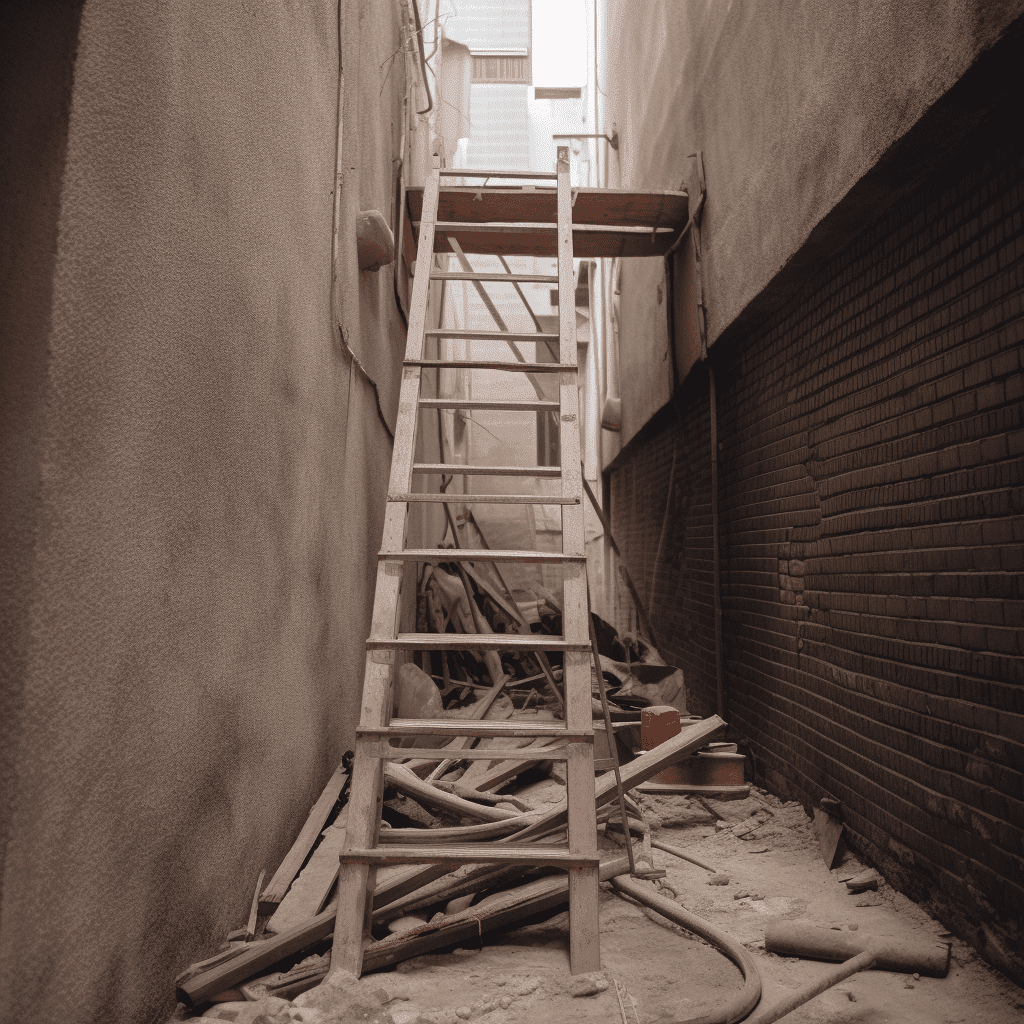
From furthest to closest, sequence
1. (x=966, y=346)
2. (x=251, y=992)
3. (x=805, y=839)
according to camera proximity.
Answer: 1. (x=805, y=839)
2. (x=966, y=346)
3. (x=251, y=992)

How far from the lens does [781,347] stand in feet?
14.0

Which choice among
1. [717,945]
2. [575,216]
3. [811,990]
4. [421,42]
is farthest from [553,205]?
[811,990]

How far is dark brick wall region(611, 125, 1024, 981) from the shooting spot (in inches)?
91.5

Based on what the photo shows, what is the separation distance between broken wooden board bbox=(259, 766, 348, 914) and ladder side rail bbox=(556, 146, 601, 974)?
3.12 feet

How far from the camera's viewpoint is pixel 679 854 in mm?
3217

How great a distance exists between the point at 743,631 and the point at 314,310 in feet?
10.3

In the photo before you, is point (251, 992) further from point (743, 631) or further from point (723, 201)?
point (723, 201)

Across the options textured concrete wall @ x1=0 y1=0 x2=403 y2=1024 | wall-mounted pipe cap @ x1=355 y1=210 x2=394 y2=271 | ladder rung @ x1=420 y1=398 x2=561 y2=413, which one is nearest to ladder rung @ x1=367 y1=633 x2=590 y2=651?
textured concrete wall @ x1=0 y1=0 x2=403 y2=1024

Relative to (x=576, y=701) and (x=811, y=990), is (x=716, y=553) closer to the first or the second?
(x=576, y=701)

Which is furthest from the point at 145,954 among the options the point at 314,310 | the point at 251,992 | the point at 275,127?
the point at 275,127

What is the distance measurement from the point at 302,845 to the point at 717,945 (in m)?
1.45

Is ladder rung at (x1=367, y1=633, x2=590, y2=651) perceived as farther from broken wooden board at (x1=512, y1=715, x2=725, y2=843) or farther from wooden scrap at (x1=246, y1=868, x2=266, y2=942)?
wooden scrap at (x1=246, y1=868, x2=266, y2=942)

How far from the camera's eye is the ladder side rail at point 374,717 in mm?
2145

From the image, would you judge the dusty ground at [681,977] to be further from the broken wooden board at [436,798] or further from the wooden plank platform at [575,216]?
the wooden plank platform at [575,216]
